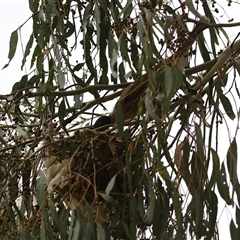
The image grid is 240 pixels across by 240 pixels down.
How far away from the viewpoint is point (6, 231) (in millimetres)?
1387

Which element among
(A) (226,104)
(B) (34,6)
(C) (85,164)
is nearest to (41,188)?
(C) (85,164)

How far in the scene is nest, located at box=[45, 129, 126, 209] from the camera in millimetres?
1251

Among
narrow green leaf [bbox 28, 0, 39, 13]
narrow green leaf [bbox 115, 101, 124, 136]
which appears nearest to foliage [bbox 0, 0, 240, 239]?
narrow green leaf [bbox 115, 101, 124, 136]

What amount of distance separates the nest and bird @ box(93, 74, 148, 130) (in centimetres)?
7

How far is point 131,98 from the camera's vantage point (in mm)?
1396

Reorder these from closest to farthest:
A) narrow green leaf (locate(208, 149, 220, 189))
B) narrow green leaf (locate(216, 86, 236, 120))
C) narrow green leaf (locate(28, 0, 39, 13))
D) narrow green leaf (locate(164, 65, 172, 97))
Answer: narrow green leaf (locate(164, 65, 172, 97)) → narrow green leaf (locate(208, 149, 220, 189)) → narrow green leaf (locate(216, 86, 236, 120)) → narrow green leaf (locate(28, 0, 39, 13))

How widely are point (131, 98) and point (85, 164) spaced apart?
0.66 ft

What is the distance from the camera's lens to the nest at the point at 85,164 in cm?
125

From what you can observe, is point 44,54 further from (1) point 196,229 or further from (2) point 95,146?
(1) point 196,229

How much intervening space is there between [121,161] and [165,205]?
12cm

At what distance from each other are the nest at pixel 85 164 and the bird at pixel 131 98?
0.07 metres

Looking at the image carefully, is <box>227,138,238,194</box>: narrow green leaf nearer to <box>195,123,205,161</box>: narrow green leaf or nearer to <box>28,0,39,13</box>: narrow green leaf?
<box>195,123,205,161</box>: narrow green leaf

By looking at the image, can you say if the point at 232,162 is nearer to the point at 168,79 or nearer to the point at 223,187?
the point at 223,187

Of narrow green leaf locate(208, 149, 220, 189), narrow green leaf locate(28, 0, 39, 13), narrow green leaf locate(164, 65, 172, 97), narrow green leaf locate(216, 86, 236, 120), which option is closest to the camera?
narrow green leaf locate(164, 65, 172, 97)
